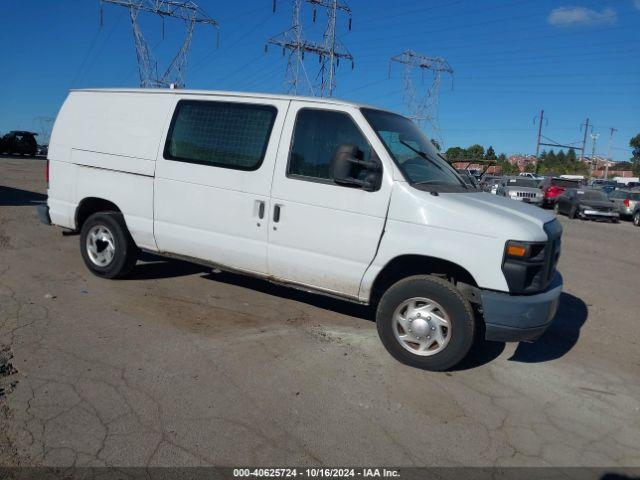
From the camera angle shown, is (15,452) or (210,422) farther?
(210,422)

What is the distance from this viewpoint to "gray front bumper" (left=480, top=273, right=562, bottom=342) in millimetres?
4078

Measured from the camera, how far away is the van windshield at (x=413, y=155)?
4.66m

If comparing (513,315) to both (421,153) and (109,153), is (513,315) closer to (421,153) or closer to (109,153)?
(421,153)

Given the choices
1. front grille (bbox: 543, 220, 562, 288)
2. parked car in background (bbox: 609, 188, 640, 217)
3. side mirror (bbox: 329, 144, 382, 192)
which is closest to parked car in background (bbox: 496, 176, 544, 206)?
parked car in background (bbox: 609, 188, 640, 217)

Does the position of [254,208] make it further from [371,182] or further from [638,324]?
[638,324]

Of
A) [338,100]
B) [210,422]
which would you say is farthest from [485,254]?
[210,422]

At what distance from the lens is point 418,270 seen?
4.69 metres

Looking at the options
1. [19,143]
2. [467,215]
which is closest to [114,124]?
[467,215]

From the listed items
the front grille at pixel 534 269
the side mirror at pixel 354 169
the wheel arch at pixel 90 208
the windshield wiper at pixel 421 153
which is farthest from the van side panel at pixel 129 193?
the front grille at pixel 534 269

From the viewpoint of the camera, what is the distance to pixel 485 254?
4121mm

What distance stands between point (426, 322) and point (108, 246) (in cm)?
387

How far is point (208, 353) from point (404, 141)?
259 cm

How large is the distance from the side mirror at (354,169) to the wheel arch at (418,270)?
686 mm

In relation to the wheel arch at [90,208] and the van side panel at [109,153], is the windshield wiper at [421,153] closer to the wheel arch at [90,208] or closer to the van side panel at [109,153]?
the van side panel at [109,153]
